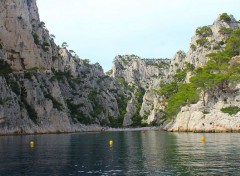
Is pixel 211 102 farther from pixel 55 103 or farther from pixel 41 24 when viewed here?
pixel 41 24

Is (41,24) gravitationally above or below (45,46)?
above

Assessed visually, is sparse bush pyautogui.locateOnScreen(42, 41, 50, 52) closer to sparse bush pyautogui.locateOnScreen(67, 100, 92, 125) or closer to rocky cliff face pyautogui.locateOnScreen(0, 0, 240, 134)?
rocky cliff face pyautogui.locateOnScreen(0, 0, 240, 134)

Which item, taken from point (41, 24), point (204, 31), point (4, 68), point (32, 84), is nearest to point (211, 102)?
point (204, 31)

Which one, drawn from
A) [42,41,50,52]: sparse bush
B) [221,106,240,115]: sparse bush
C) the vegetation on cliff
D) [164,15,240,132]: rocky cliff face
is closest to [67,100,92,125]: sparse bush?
[42,41,50,52]: sparse bush

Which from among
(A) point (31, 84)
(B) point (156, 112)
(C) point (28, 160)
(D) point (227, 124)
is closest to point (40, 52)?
(A) point (31, 84)

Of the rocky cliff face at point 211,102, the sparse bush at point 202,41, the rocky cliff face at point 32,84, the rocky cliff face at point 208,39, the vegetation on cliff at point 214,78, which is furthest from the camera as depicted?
the sparse bush at point 202,41

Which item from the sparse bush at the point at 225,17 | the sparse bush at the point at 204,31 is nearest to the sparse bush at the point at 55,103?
the sparse bush at the point at 204,31

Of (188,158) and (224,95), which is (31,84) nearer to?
(224,95)

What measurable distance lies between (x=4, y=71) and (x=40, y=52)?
24.4 m

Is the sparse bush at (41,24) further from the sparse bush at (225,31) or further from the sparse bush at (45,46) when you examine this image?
the sparse bush at (225,31)

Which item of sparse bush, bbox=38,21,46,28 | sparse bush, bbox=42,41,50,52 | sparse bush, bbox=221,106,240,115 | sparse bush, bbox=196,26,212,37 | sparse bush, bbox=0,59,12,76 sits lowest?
sparse bush, bbox=221,106,240,115

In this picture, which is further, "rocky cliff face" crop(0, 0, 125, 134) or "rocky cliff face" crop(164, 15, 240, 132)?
"rocky cliff face" crop(0, 0, 125, 134)

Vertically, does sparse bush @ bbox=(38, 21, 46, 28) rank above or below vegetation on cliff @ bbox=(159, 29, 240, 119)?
above

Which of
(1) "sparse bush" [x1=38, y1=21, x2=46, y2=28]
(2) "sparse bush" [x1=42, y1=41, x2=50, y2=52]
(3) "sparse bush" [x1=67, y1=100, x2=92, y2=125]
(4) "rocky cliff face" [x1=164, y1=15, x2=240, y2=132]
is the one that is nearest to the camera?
(4) "rocky cliff face" [x1=164, y1=15, x2=240, y2=132]
